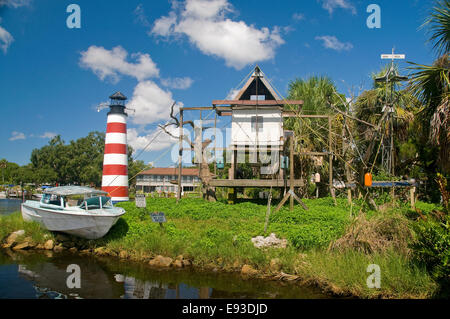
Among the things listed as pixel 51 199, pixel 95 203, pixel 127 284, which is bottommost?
pixel 127 284

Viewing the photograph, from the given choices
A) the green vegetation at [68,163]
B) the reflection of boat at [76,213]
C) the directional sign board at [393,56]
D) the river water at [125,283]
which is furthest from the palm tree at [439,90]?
the green vegetation at [68,163]

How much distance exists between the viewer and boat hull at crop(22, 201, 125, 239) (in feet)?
49.2

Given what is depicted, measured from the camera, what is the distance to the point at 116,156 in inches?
895

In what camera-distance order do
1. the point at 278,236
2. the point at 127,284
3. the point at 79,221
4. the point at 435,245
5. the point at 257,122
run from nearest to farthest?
1. the point at 435,245
2. the point at 127,284
3. the point at 278,236
4. the point at 79,221
5. the point at 257,122

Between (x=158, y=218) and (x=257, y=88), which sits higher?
(x=257, y=88)

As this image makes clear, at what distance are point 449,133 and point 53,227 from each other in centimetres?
1739

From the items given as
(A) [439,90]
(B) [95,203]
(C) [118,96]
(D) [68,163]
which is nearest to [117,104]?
(C) [118,96]

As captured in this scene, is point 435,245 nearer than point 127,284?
Yes

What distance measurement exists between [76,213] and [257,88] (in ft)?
41.1

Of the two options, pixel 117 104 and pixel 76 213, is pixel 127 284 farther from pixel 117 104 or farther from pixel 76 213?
pixel 117 104

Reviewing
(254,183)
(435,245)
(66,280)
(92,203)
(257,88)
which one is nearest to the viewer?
(435,245)

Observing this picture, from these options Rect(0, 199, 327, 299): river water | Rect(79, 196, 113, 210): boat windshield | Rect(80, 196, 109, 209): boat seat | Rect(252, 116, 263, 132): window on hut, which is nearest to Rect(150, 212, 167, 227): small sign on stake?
Rect(0, 199, 327, 299): river water

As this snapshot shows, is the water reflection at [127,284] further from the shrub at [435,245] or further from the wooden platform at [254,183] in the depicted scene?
the wooden platform at [254,183]
